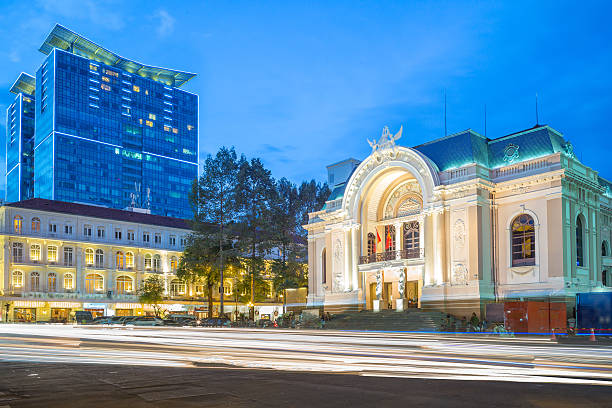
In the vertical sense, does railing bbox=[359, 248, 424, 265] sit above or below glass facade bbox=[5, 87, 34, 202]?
below

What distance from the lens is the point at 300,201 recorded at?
64.9 metres

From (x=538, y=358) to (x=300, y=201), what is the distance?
167ft

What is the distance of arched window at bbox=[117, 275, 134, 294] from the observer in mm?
85312

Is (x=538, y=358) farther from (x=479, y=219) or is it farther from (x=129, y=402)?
(x=479, y=219)

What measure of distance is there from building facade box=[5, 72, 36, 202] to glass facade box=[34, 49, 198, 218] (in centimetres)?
1892

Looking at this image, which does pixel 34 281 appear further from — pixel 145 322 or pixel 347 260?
pixel 347 260

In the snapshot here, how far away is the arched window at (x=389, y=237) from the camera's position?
48.9 meters

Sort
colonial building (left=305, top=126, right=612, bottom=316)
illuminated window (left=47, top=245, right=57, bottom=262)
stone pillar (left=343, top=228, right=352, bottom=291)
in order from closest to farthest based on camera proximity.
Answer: colonial building (left=305, top=126, right=612, bottom=316) → stone pillar (left=343, top=228, right=352, bottom=291) → illuminated window (left=47, top=245, right=57, bottom=262)

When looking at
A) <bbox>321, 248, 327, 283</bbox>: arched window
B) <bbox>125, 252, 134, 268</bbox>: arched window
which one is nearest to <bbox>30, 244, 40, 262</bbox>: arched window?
<bbox>125, 252, 134, 268</bbox>: arched window

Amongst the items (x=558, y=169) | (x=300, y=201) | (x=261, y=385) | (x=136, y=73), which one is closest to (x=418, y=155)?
(x=558, y=169)

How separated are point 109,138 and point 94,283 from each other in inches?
3090

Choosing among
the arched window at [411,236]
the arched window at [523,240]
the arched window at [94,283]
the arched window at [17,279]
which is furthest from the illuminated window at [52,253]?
the arched window at [523,240]

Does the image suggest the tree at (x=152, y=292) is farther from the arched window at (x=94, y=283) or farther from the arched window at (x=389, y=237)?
the arched window at (x=389, y=237)

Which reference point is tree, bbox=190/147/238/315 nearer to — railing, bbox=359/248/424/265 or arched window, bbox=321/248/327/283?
arched window, bbox=321/248/327/283
